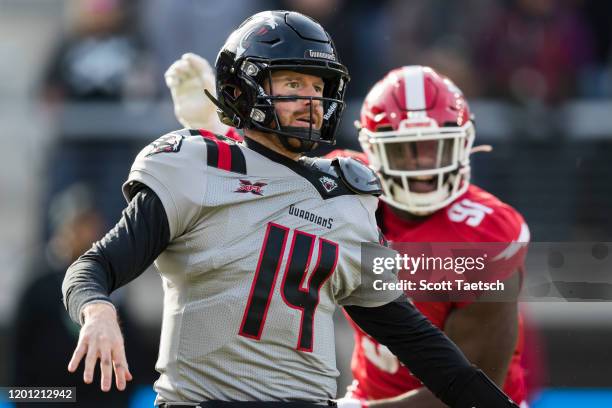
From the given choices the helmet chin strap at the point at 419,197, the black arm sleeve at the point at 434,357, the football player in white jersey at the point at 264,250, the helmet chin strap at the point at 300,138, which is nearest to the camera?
the football player in white jersey at the point at 264,250

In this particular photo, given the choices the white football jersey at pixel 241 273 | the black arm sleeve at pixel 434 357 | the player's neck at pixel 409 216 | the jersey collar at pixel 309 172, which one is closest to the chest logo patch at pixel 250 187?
the white football jersey at pixel 241 273

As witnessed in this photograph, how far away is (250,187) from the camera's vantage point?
3.36 metres

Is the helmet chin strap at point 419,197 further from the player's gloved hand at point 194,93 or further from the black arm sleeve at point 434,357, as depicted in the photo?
the black arm sleeve at point 434,357

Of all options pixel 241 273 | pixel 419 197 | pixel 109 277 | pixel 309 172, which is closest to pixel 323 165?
pixel 309 172

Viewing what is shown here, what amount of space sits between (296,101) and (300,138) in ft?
0.39

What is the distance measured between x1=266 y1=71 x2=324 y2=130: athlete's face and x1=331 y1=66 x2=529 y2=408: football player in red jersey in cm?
95

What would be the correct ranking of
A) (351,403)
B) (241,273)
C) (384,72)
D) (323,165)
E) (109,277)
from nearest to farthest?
(109,277) → (241,273) → (323,165) → (351,403) → (384,72)

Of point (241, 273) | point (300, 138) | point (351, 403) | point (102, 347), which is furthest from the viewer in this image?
point (351, 403)

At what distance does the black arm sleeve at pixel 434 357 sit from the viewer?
11.8 ft

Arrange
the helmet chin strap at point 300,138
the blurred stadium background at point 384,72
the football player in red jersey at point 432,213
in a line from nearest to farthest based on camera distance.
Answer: the helmet chin strap at point 300,138 → the football player in red jersey at point 432,213 → the blurred stadium background at point 384,72

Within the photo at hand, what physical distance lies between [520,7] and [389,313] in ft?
17.0

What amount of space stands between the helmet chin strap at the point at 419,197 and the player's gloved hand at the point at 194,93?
68cm

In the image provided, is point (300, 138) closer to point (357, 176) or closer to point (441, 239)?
point (357, 176)

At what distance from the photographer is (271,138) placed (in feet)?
11.6
